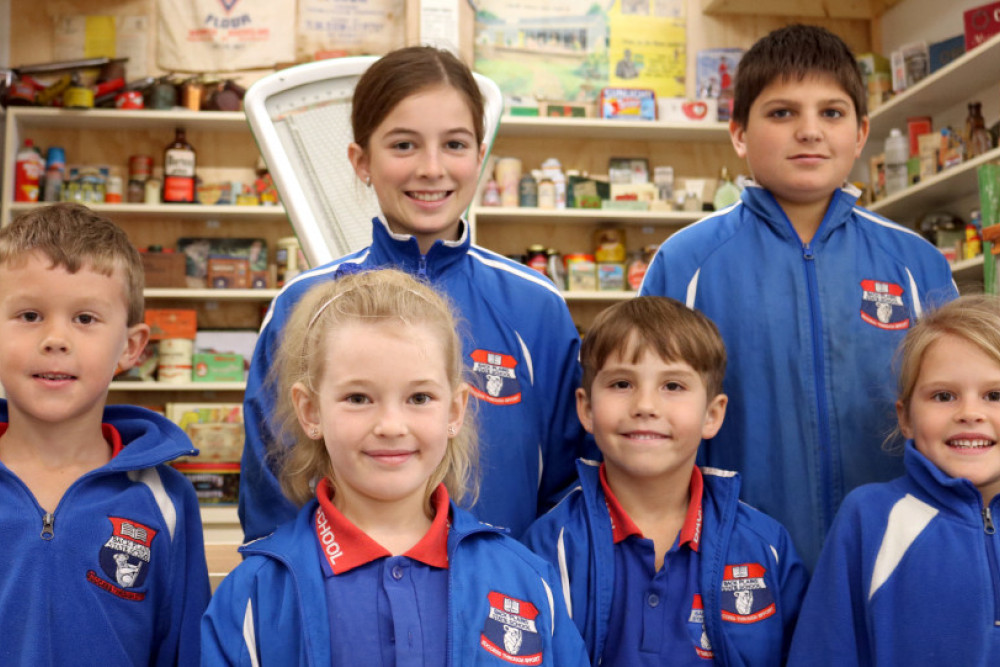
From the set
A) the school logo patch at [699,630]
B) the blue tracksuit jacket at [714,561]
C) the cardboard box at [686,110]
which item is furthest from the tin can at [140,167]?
the school logo patch at [699,630]

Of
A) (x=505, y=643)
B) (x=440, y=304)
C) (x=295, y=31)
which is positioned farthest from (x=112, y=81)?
(x=505, y=643)

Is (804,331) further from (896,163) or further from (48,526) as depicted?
(896,163)

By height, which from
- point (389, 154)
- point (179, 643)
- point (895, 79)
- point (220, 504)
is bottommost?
point (220, 504)

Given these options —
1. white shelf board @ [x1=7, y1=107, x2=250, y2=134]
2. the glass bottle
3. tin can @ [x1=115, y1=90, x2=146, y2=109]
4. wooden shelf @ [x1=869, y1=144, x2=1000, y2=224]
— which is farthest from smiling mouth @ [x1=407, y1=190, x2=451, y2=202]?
tin can @ [x1=115, y1=90, x2=146, y2=109]

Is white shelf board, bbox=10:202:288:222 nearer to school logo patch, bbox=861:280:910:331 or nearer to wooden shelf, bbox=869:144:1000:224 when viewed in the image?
wooden shelf, bbox=869:144:1000:224

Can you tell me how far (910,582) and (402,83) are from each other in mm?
1117

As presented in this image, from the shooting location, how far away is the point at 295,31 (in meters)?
4.94

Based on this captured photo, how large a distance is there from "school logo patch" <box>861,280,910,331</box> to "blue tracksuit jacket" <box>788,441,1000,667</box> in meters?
0.32

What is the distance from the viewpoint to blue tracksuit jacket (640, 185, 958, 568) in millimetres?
Answer: 1656

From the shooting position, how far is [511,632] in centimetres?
122

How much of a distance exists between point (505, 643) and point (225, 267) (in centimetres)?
371

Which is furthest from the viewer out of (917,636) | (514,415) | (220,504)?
(220,504)

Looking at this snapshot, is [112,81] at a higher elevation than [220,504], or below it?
higher

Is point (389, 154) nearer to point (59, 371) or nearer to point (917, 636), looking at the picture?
point (59, 371)
